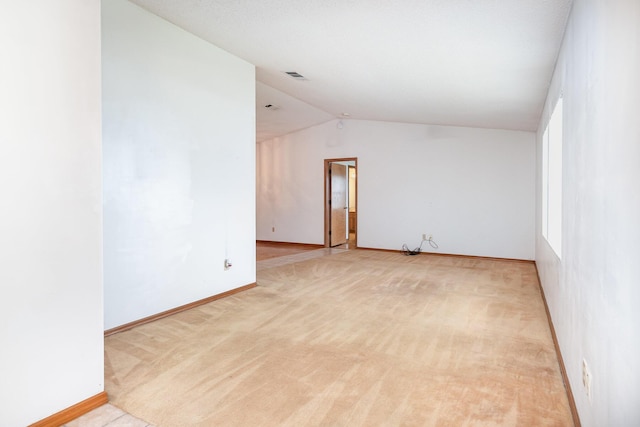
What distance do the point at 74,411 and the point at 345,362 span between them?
158cm

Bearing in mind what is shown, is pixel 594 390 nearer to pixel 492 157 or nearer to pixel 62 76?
pixel 62 76

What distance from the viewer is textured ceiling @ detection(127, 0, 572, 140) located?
266 cm

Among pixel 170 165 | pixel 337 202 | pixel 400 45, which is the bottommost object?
pixel 337 202

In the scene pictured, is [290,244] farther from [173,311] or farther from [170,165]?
[170,165]

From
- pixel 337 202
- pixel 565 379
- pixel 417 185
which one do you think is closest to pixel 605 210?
pixel 565 379

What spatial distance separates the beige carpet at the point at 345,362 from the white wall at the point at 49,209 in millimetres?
427

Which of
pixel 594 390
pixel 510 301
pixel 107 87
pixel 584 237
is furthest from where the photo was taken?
pixel 510 301

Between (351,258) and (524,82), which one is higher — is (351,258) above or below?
below

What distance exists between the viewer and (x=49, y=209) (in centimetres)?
186

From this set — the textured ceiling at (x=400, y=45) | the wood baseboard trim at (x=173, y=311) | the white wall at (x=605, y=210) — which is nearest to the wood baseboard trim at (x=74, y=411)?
the wood baseboard trim at (x=173, y=311)

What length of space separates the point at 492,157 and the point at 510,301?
3.57m

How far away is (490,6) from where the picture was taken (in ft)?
8.03

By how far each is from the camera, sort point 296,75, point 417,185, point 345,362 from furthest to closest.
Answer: point 417,185, point 296,75, point 345,362

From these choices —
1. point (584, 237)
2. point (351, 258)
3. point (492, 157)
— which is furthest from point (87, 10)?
point (492, 157)
